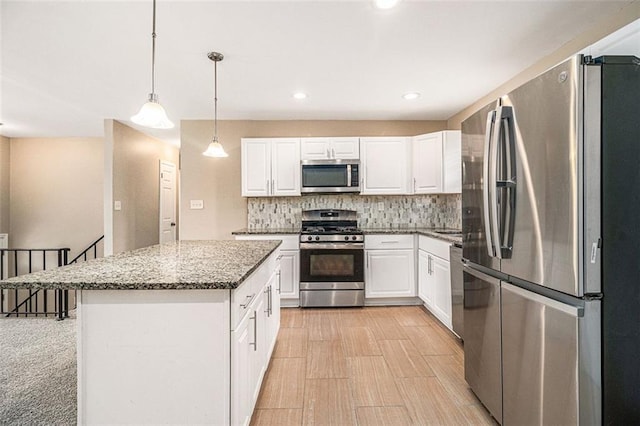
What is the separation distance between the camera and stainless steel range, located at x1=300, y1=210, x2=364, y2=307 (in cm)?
380

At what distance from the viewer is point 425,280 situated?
143 inches

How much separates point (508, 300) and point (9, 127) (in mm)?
6488

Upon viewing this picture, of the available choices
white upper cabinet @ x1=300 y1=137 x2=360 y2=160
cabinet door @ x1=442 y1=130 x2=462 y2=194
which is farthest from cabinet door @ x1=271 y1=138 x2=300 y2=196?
cabinet door @ x1=442 y1=130 x2=462 y2=194

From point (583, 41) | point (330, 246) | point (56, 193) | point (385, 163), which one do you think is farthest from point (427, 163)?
point (56, 193)

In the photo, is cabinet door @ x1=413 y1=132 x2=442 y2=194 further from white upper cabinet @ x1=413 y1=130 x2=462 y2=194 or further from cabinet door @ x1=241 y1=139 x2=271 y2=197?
cabinet door @ x1=241 y1=139 x2=271 y2=197

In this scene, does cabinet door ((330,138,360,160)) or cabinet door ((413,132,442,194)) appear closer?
cabinet door ((413,132,442,194))

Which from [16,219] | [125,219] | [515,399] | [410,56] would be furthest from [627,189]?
[16,219]

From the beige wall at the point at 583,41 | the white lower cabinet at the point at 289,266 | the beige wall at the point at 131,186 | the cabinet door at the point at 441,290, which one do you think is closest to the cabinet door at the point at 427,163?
the beige wall at the point at 583,41

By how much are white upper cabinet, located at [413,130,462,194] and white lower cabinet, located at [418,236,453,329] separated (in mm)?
652

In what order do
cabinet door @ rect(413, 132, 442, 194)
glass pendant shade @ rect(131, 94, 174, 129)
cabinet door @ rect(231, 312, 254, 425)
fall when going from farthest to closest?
cabinet door @ rect(413, 132, 442, 194) → glass pendant shade @ rect(131, 94, 174, 129) → cabinet door @ rect(231, 312, 254, 425)

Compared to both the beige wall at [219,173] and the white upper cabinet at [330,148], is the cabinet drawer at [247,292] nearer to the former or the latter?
the white upper cabinet at [330,148]

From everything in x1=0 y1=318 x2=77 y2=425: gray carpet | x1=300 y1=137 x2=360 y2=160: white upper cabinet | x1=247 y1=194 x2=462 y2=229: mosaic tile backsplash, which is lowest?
x1=0 y1=318 x2=77 y2=425: gray carpet

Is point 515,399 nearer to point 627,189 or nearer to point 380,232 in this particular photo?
point 627,189

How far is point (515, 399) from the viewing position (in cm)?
157
